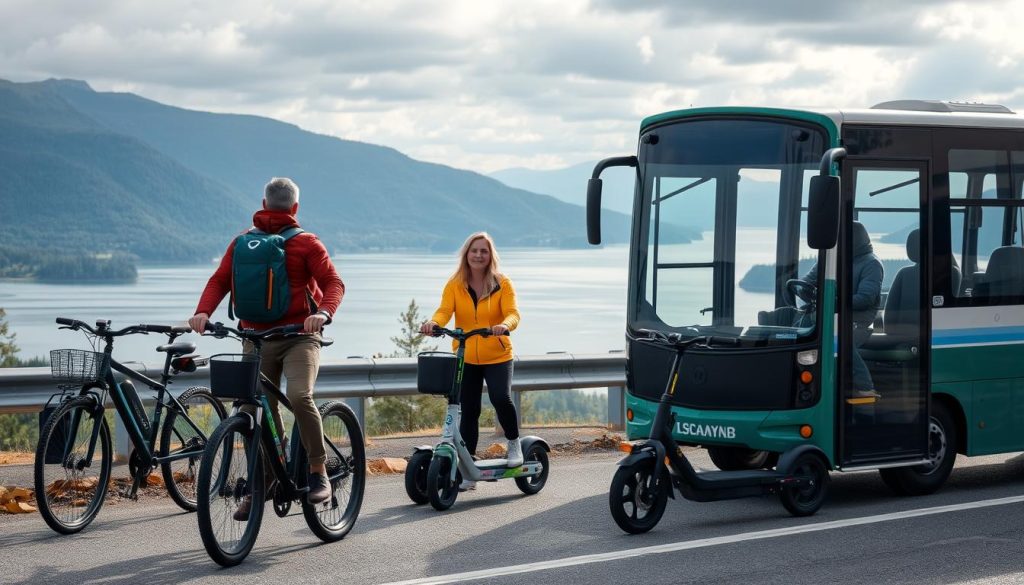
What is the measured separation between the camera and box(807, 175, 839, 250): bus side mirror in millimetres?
8094

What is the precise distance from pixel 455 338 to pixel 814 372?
2.34 metres

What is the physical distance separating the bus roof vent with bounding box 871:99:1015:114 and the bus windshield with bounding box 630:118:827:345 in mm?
1221

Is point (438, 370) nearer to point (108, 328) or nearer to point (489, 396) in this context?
point (489, 396)

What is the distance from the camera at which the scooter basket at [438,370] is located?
867cm

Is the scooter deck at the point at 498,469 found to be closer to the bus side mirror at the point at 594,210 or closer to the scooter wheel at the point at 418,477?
the scooter wheel at the point at 418,477

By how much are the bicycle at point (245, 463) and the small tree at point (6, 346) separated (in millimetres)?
74472

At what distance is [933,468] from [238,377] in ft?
16.6

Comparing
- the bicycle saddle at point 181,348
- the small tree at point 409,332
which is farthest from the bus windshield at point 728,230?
the small tree at point 409,332

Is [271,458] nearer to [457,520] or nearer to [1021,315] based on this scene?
[457,520]

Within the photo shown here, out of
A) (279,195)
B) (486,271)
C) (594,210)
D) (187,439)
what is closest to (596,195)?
(594,210)

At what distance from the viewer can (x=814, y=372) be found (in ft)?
28.7

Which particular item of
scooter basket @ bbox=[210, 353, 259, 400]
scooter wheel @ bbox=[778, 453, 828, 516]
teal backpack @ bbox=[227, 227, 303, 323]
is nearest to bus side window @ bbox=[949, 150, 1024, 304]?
scooter wheel @ bbox=[778, 453, 828, 516]

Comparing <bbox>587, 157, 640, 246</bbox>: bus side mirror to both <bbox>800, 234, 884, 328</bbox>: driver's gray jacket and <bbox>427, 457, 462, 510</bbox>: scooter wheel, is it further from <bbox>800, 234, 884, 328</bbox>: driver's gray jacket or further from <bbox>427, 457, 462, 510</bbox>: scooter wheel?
<bbox>427, 457, 462, 510</bbox>: scooter wheel

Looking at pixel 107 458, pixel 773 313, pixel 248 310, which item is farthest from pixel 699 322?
pixel 107 458
